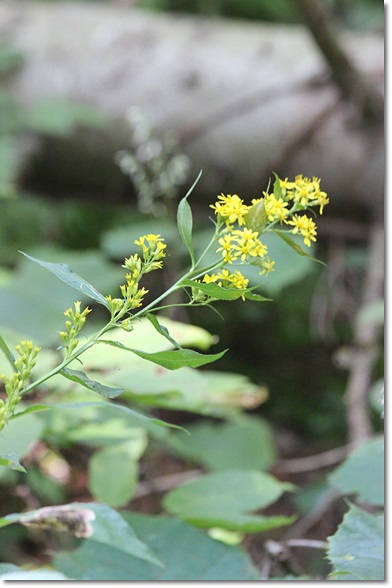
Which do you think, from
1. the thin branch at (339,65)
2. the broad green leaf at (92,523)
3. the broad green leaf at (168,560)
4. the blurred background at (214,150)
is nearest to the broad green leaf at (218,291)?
the broad green leaf at (92,523)

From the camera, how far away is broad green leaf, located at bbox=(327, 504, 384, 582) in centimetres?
64

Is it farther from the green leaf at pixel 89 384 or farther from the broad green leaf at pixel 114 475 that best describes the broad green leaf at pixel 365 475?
the green leaf at pixel 89 384

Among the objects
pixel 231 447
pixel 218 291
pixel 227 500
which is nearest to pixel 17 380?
pixel 218 291

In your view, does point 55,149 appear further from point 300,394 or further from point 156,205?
point 300,394

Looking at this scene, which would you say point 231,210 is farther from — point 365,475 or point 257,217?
point 365,475

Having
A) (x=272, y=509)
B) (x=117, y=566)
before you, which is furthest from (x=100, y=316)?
(x=117, y=566)

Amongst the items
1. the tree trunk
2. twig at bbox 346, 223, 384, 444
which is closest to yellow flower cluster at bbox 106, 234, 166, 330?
twig at bbox 346, 223, 384, 444

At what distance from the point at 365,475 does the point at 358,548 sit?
0.89 feet

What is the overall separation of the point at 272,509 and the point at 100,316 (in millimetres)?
805

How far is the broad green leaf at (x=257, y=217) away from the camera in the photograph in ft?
1.63

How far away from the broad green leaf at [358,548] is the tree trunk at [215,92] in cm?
133

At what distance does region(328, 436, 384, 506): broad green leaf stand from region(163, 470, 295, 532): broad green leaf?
0.07 metres

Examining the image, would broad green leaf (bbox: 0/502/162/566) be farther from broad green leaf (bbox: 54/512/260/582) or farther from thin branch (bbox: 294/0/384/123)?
thin branch (bbox: 294/0/384/123)

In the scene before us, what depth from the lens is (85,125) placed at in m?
2.10
